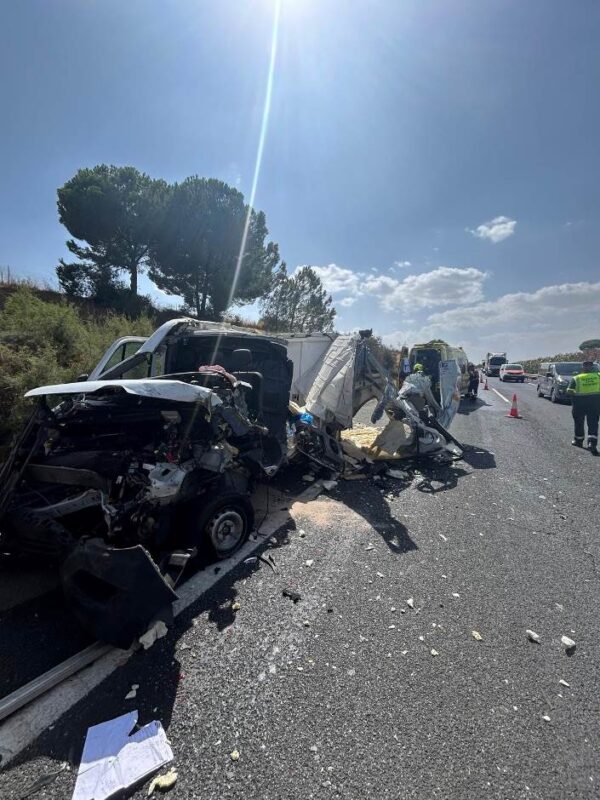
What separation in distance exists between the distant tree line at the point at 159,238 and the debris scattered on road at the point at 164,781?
2093cm

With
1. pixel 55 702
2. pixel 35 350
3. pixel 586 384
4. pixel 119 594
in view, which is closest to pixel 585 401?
pixel 586 384

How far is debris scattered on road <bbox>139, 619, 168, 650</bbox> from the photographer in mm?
2439

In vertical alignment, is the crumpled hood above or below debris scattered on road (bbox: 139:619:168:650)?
above

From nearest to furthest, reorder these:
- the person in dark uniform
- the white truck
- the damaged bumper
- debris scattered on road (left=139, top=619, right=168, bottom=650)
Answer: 1. the damaged bumper
2. debris scattered on road (left=139, top=619, right=168, bottom=650)
3. the person in dark uniform
4. the white truck

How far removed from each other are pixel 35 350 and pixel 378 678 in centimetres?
860

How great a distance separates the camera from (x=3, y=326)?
794cm

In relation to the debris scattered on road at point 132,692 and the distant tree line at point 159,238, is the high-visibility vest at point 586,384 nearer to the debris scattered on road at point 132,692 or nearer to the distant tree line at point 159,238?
the debris scattered on road at point 132,692

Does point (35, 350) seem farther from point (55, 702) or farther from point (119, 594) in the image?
point (55, 702)

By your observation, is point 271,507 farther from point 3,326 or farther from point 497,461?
point 3,326

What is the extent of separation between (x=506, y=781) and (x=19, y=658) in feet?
9.37

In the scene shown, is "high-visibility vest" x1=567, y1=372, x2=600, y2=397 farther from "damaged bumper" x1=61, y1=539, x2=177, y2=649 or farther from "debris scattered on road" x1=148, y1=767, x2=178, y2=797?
"debris scattered on road" x1=148, y1=767, x2=178, y2=797

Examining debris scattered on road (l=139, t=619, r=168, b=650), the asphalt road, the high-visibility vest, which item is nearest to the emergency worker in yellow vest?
the high-visibility vest

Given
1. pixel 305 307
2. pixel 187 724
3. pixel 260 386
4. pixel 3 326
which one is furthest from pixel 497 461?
pixel 305 307

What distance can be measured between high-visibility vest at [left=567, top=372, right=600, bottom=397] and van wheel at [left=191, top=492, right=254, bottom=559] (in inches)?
328
